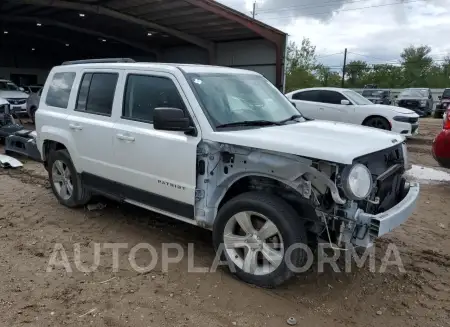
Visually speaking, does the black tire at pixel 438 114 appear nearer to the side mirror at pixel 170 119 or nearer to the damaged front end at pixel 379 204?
the damaged front end at pixel 379 204

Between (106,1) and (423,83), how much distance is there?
1928 inches

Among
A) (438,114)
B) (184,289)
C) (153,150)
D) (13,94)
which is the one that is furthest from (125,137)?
(438,114)

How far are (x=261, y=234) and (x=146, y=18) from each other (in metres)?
18.9

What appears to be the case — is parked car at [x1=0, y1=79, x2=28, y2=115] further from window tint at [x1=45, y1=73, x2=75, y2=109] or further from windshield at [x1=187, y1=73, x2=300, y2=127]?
windshield at [x1=187, y1=73, x2=300, y2=127]

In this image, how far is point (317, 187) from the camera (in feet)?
10.5

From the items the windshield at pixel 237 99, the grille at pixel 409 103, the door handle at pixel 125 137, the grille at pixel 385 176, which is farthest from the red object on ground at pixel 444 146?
the grille at pixel 409 103

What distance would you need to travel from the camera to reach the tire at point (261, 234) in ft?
10.9

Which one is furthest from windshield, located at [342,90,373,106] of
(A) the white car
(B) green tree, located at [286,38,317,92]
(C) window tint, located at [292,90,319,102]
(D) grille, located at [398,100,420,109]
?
(B) green tree, located at [286,38,317,92]

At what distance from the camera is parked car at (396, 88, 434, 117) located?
76.1ft

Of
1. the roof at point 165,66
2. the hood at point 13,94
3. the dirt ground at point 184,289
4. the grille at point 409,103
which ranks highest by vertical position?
the roof at point 165,66

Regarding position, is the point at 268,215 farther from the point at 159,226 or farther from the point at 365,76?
the point at 365,76

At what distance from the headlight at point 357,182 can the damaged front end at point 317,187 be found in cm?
1

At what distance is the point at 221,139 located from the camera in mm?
3566

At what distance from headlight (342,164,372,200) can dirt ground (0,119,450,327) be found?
0.98 metres
